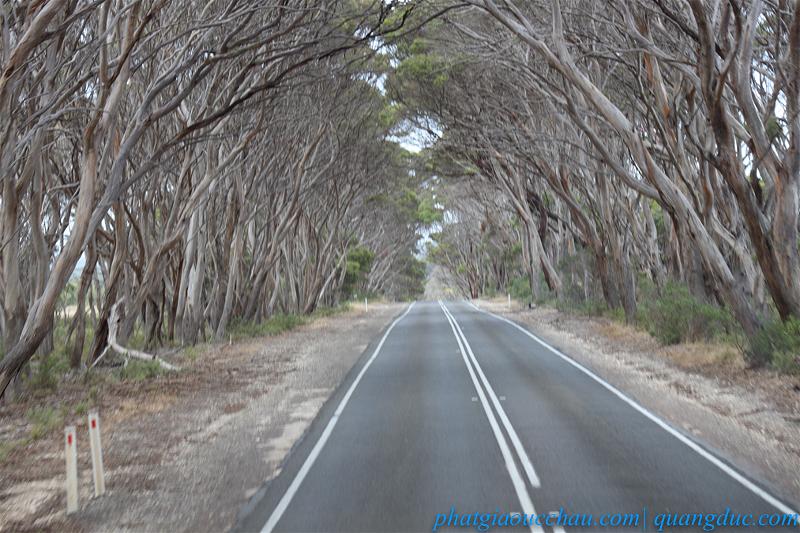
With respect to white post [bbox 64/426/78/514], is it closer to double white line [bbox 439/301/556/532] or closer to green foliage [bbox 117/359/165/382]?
double white line [bbox 439/301/556/532]

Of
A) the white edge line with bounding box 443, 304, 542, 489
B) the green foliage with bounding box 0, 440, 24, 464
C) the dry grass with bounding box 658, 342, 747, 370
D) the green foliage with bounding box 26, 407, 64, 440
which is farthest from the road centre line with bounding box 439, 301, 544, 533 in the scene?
the green foliage with bounding box 26, 407, 64, 440

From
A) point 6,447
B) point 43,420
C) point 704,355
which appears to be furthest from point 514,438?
point 704,355

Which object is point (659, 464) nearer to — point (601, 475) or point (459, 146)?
point (601, 475)

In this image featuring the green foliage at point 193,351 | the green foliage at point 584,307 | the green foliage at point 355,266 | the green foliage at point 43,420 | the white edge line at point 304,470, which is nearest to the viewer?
the white edge line at point 304,470

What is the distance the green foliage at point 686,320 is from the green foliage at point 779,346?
3492mm

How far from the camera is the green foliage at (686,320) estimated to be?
61.6 feet

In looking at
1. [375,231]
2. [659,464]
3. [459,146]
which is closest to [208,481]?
[659,464]

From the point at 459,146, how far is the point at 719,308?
539 inches

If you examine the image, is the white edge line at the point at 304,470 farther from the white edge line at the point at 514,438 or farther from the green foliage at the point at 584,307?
the green foliage at the point at 584,307

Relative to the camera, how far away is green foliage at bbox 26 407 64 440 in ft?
35.3

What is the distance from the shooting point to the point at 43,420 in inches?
453

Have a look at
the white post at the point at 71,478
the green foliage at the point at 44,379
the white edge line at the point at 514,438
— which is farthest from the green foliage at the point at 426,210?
the white post at the point at 71,478

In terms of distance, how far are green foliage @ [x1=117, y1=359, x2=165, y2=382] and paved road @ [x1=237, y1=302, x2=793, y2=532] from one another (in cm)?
470

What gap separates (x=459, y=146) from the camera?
30.5 metres
